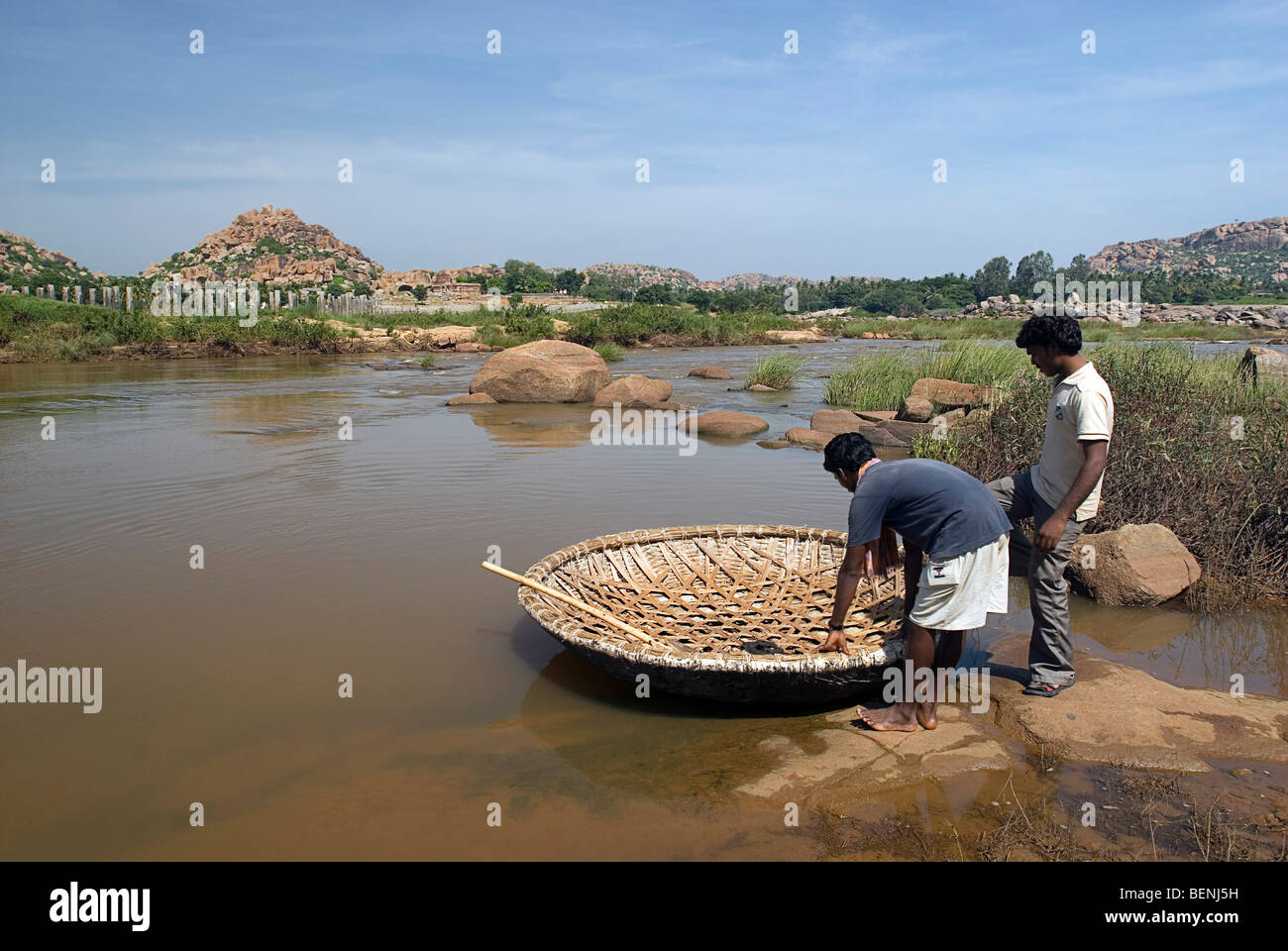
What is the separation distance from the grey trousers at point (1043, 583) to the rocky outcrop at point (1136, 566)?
50.3 inches

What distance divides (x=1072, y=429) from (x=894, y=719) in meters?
1.34

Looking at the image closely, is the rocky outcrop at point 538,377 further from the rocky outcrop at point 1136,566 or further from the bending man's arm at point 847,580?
the bending man's arm at point 847,580

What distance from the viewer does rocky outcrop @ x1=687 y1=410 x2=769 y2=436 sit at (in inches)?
442

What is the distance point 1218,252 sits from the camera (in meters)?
117

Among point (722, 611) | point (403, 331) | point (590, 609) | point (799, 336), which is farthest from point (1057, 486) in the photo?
point (799, 336)

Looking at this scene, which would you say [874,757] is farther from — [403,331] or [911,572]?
[403,331]

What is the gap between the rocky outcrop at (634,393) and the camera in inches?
539

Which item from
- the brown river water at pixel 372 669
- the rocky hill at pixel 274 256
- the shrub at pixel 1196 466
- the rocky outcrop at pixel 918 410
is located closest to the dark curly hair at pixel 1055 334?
the brown river water at pixel 372 669

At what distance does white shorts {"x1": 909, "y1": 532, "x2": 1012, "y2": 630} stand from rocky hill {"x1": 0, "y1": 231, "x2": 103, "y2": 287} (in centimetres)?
5350

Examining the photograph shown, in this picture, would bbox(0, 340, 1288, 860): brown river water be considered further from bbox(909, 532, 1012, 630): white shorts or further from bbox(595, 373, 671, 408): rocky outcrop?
bbox(595, 373, 671, 408): rocky outcrop
